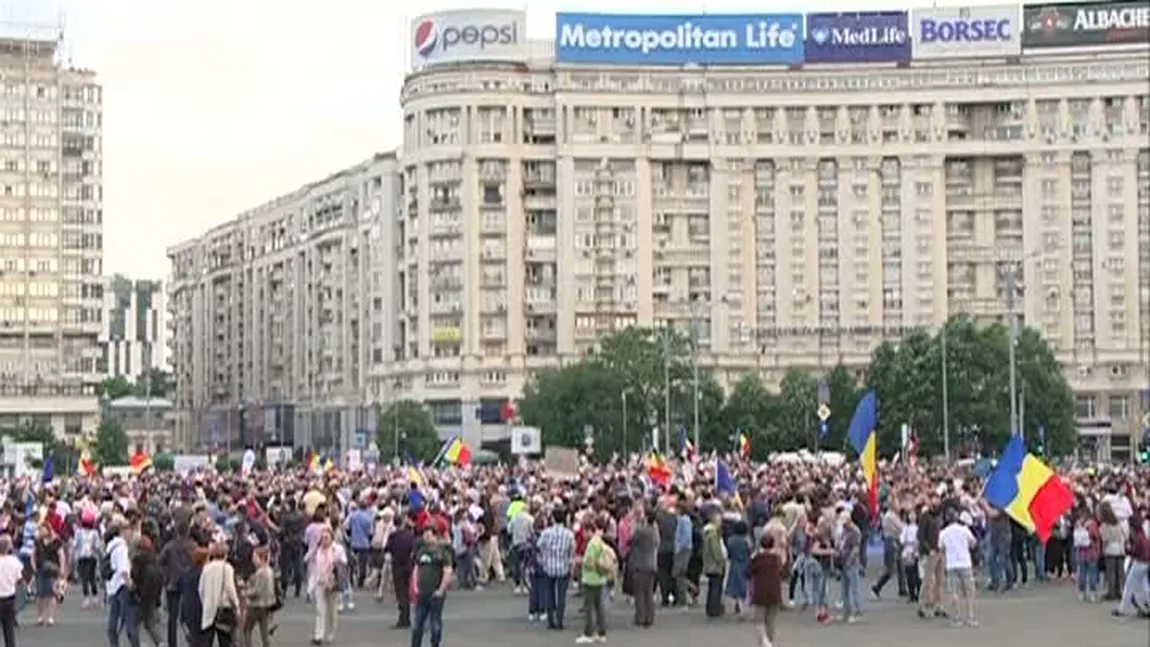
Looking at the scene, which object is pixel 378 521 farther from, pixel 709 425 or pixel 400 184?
pixel 400 184

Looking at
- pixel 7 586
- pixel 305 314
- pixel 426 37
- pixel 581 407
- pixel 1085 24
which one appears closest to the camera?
pixel 7 586

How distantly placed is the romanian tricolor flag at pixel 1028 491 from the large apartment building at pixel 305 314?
107 metres

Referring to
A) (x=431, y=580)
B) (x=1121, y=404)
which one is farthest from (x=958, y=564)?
(x=1121, y=404)

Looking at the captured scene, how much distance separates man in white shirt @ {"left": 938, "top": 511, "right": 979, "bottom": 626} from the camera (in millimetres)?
27453

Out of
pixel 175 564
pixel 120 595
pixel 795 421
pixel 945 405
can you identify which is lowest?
pixel 120 595

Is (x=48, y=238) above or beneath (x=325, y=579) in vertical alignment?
above

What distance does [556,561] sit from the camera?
2812 cm

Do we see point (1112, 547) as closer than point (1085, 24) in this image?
Yes

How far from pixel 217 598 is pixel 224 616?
0.24 meters

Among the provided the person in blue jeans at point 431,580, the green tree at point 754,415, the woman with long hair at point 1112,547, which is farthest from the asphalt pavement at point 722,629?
the green tree at point 754,415

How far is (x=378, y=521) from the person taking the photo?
33.9 m

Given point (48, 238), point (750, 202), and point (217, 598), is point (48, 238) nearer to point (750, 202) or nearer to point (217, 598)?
point (750, 202)

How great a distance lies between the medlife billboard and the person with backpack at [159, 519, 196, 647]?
108185mm

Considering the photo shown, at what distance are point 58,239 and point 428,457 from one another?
46.0 metres
